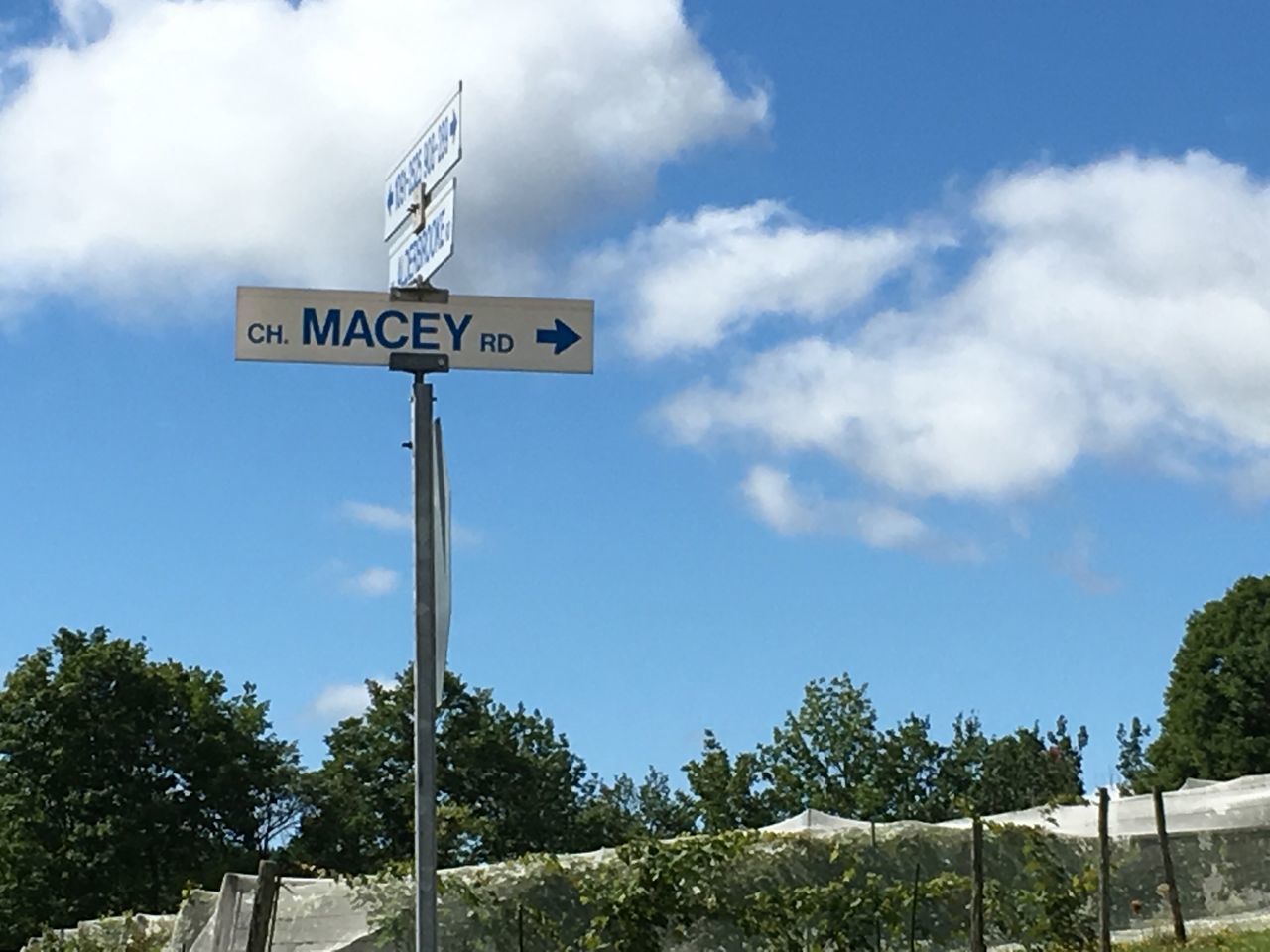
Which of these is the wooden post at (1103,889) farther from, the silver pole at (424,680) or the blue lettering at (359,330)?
the blue lettering at (359,330)

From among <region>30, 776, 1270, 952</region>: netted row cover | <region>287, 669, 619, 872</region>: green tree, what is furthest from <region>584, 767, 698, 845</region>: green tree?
<region>30, 776, 1270, 952</region>: netted row cover

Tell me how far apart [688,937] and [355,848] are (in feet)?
135

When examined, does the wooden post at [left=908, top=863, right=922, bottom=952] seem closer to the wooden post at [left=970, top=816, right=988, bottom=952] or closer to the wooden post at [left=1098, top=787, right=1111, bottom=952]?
the wooden post at [left=970, top=816, right=988, bottom=952]

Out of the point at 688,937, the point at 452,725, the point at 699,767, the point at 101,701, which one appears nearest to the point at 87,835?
the point at 101,701

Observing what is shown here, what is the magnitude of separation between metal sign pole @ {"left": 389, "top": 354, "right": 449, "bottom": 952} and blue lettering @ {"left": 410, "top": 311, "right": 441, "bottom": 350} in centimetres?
4

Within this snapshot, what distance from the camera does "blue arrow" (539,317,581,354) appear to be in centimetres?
664

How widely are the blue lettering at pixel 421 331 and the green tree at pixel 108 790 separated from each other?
141 ft

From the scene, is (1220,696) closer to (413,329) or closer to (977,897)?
(977,897)

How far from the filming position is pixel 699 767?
59438mm

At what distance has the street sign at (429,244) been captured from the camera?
21.7ft

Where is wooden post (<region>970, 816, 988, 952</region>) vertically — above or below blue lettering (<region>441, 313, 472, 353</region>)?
below

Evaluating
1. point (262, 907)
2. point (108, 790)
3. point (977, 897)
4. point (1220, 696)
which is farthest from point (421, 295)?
point (1220, 696)

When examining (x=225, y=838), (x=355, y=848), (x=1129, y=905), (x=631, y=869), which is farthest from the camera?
(x=355, y=848)

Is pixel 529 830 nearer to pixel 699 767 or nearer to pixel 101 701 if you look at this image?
pixel 699 767
